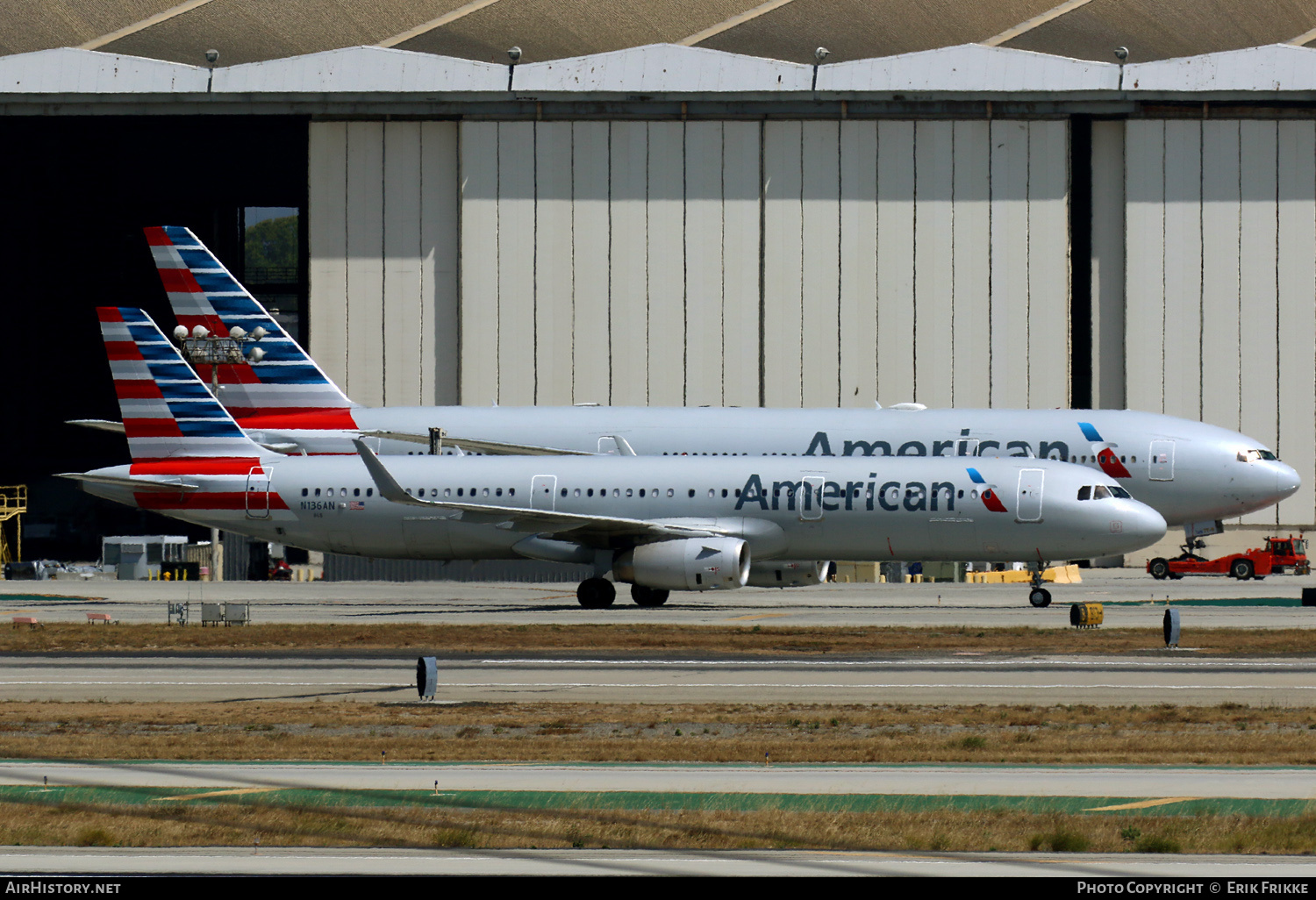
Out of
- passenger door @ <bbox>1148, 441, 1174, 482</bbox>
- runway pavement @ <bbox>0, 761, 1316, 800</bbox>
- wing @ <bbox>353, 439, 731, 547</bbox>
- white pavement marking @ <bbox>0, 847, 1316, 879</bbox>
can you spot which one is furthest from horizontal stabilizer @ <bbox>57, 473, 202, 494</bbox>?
white pavement marking @ <bbox>0, 847, 1316, 879</bbox>

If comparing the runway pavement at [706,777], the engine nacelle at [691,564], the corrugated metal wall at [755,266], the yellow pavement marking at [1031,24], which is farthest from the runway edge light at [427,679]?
the yellow pavement marking at [1031,24]

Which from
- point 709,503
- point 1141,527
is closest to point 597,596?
point 709,503

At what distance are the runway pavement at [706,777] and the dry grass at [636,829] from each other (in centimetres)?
143

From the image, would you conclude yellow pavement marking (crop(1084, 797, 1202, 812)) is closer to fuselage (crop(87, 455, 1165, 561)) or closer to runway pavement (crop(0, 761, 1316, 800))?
runway pavement (crop(0, 761, 1316, 800))

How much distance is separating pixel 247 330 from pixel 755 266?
2289cm

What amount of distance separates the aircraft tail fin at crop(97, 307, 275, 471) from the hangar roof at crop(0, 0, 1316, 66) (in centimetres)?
2715

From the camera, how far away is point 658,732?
2109cm

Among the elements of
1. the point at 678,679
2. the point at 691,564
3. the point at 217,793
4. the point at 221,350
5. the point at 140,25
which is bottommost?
the point at 217,793

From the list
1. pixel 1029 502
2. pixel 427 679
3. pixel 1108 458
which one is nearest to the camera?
pixel 427 679

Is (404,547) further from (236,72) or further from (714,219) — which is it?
(236,72)

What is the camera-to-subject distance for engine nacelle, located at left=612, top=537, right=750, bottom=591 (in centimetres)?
4281

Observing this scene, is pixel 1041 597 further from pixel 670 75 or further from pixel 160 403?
pixel 670 75

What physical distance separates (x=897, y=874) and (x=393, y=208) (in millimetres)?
63501

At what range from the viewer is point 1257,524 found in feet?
228
